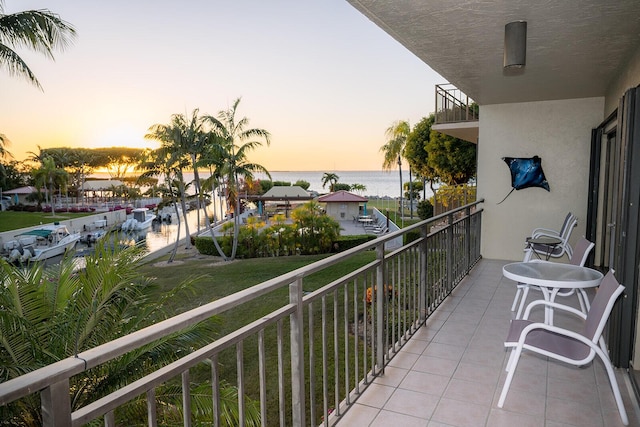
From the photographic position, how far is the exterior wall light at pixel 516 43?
338 cm

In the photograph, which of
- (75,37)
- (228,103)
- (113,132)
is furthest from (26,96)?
(75,37)

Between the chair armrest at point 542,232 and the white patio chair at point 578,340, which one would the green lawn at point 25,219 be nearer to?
the chair armrest at point 542,232

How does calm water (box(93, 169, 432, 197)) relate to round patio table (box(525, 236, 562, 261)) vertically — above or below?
below

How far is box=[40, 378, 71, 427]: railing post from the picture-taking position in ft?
2.76

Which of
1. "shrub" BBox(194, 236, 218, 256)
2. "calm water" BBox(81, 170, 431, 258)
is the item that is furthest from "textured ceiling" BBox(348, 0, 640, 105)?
"shrub" BBox(194, 236, 218, 256)

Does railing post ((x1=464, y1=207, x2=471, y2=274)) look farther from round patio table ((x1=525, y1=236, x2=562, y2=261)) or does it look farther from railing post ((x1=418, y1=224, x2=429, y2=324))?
railing post ((x1=418, y1=224, x2=429, y2=324))

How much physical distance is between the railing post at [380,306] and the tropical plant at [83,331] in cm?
98

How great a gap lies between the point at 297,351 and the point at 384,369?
1481 millimetres

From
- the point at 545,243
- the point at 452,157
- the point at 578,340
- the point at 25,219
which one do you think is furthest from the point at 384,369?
the point at 25,219

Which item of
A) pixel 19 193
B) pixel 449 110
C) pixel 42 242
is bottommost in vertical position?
pixel 42 242

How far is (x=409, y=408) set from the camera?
2.72 m

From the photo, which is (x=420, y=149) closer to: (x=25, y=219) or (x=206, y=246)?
(x=206, y=246)

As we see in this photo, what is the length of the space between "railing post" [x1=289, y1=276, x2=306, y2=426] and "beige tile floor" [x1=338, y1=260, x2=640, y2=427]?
2.28 feet

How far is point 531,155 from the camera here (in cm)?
725
